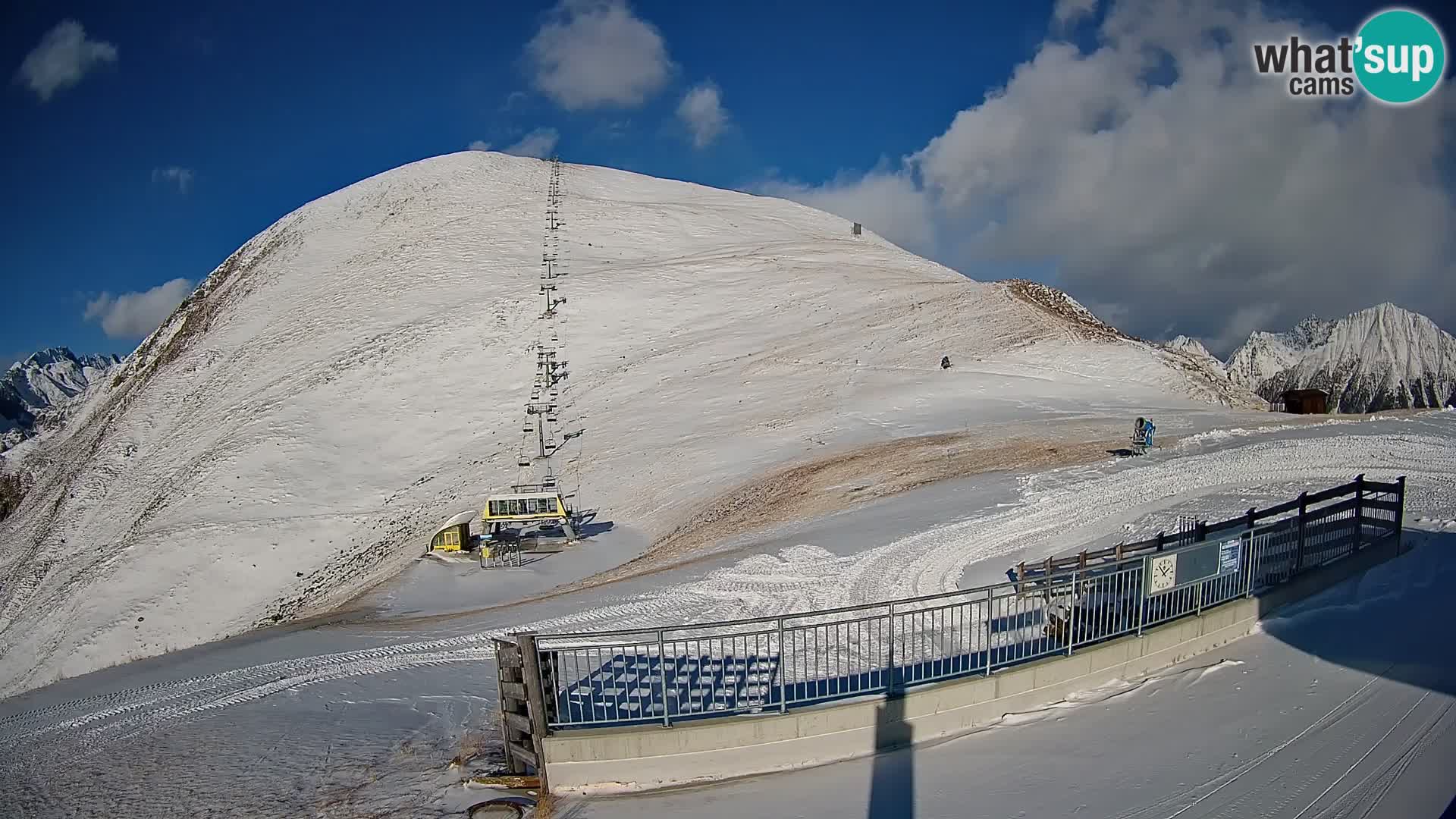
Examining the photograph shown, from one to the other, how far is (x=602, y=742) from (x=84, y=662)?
83.2ft

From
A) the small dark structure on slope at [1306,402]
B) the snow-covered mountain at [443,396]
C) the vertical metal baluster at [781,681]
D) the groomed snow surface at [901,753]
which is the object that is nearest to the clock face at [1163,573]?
the groomed snow surface at [901,753]

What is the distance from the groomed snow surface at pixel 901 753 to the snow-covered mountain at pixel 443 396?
9.38 meters

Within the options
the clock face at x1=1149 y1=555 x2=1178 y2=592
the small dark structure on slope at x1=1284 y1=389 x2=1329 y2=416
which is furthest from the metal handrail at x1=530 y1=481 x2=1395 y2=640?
the small dark structure on slope at x1=1284 y1=389 x2=1329 y2=416

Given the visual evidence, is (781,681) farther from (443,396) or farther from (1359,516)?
(443,396)

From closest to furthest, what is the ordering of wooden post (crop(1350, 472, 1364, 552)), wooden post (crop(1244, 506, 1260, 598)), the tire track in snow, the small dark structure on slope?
wooden post (crop(1244, 506, 1260, 598)) < wooden post (crop(1350, 472, 1364, 552)) < the tire track in snow < the small dark structure on slope

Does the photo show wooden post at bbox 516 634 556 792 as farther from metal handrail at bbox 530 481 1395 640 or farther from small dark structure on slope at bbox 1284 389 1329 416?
small dark structure on slope at bbox 1284 389 1329 416

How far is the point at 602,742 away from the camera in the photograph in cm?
876

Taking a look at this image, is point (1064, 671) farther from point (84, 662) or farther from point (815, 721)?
point (84, 662)

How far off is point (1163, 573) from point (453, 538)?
21.6 meters

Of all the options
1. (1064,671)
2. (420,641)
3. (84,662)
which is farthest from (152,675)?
(1064,671)

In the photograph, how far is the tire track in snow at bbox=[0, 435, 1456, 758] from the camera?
14508mm

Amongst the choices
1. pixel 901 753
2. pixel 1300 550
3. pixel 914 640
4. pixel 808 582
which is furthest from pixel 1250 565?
pixel 808 582

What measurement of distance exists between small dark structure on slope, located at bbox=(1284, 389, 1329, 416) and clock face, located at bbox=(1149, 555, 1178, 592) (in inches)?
1326

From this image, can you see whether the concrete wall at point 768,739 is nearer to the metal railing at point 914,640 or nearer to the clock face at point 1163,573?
the metal railing at point 914,640
